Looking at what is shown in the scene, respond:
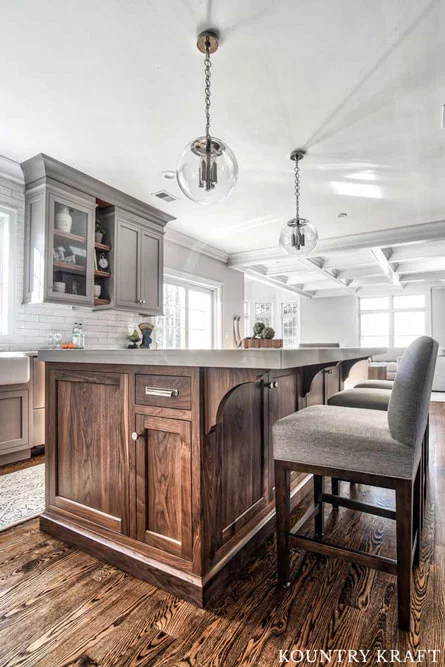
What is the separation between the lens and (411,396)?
1.24m

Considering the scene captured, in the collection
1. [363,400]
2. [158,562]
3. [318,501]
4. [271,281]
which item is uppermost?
[271,281]

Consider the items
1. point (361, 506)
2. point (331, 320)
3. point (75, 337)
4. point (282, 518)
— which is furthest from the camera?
point (331, 320)

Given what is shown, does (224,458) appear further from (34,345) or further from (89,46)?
(34,345)

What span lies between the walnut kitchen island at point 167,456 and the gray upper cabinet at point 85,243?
1.74m

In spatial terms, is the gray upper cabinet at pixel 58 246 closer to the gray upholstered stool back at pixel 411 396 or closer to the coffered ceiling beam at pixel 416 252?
the gray upholstered stool back at pixel 411 396

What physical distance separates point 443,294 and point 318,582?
9.87m

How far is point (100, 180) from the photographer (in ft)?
12.1

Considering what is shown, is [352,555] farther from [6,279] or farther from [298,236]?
[6,279]

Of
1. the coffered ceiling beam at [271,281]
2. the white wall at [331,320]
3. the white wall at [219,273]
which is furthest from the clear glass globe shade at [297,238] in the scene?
the white wall at [331,320]

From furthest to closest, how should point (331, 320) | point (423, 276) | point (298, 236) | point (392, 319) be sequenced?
1. point (331, 320)
2. point (392, 319)
3. point (423, 276)
4. point (298, 236)

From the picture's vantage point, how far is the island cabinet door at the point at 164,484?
136 cm

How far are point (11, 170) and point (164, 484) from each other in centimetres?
325

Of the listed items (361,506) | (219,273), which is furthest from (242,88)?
(219,273)

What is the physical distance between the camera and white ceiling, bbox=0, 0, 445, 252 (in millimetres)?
1868
